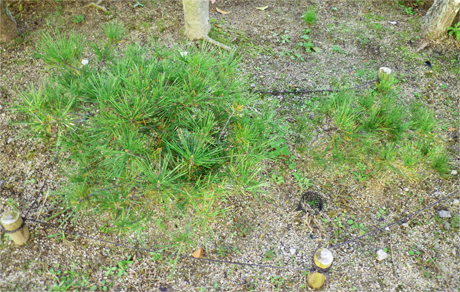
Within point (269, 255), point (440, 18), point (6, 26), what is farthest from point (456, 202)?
point (6, 26)

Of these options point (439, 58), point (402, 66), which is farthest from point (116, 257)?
point (439, 58)

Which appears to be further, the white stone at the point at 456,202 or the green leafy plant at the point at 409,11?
the green leafy plant at the point at 409,11

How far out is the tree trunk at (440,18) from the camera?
9.80 feet

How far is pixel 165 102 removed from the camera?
140cm

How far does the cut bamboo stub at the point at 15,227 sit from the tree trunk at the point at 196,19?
6.54 feet

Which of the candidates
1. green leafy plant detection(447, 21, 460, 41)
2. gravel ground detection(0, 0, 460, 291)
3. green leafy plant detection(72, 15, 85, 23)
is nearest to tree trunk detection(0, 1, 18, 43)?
gravel ground detection(0, 0, 460, 291)

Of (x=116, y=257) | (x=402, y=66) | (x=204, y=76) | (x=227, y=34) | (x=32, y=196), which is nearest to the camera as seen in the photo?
(x=204, y=76)

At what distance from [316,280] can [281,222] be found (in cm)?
42

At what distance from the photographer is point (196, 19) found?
2963 millimetres

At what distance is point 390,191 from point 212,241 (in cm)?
121

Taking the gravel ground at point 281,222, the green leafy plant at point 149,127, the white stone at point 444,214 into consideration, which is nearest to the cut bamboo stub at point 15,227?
the gravel ground at point 281,222

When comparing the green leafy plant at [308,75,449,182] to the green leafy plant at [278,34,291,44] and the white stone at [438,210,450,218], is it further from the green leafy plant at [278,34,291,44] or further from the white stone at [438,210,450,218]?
the green leafy plant at [278,34,291,44]

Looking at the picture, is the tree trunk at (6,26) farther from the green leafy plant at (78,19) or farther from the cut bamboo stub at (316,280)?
the cut bamboo stub at (316,280)

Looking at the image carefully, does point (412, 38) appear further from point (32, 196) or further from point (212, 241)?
point (32, 196)
